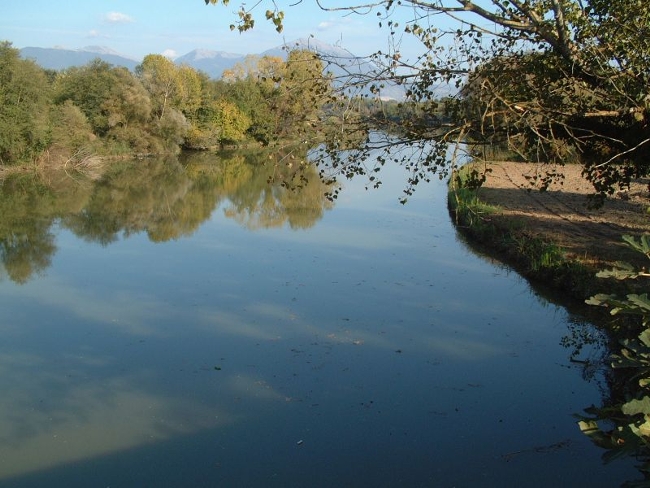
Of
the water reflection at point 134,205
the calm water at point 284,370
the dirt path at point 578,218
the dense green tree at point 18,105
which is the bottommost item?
the calm water at point 284,370

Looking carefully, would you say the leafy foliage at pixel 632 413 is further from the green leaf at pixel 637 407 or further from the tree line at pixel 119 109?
the tree line at pixel 119 109

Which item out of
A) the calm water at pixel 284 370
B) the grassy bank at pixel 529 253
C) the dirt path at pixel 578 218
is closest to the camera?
the calm water at pixel 284 370

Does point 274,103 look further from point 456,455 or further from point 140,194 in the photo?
point 140,194

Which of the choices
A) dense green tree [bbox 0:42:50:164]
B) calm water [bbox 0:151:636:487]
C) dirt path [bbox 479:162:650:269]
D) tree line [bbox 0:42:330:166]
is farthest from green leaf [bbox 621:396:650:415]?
dense green tree [bbox 0:42:50:164]

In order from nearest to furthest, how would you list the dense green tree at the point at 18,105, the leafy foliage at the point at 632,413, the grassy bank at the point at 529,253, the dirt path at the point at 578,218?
1. the leafy foliage at the point at 632,413
2. the grassy bank at the point at 529,253
3. the dirt path at the point at 578,218
4. the dense green tree at the point at 18,105

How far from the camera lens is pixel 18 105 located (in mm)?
23391

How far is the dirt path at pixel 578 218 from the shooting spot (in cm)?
1010

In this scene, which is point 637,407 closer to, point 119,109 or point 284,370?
point 284,370

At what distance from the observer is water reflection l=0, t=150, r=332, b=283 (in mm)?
13516

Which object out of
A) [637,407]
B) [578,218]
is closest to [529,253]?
[578,218]

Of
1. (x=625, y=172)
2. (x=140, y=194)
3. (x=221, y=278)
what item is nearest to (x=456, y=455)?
(x=625, y=172)

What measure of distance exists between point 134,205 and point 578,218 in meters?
12.4

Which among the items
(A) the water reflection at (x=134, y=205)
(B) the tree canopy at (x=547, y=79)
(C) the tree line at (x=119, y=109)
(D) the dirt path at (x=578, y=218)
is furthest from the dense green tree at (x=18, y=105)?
(B) the tree canopy at (x=547, y=79)

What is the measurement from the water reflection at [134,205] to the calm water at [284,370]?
0.72 metres
